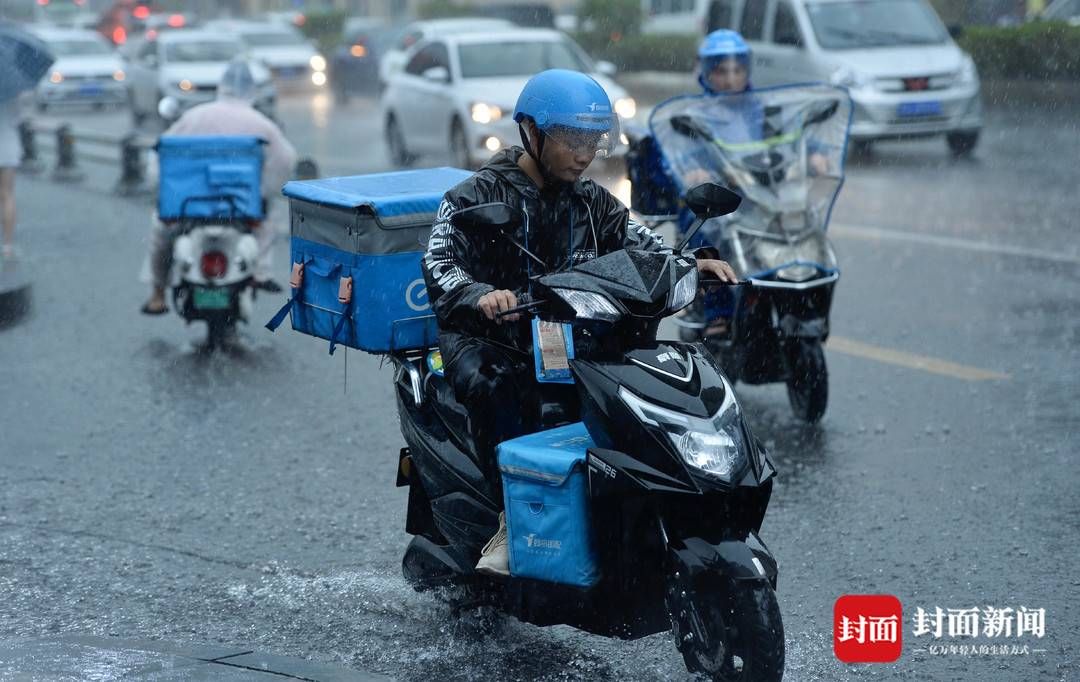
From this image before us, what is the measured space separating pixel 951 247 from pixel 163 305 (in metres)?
6.37

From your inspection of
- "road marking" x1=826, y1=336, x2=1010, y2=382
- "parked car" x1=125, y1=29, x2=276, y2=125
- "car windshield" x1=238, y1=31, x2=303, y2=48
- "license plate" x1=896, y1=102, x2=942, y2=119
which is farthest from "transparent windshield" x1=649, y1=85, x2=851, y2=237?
"car windshield" x1=238, y1=31, x2=303, y2=48

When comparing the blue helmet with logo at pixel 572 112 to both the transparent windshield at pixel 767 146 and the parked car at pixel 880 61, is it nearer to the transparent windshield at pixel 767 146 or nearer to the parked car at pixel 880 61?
the transparent windshield at pixel 767 146

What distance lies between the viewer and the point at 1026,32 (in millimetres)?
25109

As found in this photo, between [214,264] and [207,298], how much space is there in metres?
0.23

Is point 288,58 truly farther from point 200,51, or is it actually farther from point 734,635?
point 734,635

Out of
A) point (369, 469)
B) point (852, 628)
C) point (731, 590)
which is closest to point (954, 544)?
point (852, 628)

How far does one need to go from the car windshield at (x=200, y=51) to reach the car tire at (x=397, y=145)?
791cm

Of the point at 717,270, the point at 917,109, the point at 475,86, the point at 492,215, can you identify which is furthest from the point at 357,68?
the point at 492,215

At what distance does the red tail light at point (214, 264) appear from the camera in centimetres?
1010

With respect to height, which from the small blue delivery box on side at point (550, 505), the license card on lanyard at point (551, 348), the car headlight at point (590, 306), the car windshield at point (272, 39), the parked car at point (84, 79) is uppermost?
the car headlight at point (590, 306)

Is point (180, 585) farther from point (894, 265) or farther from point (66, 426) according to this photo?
point (894, 265)

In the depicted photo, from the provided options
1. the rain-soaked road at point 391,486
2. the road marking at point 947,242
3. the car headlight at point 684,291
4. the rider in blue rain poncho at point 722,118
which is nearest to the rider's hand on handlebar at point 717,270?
the car headlight at point 684,291

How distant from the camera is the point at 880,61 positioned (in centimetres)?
1961

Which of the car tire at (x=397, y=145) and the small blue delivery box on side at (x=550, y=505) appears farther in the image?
the car tire at (x=397, y=145)
